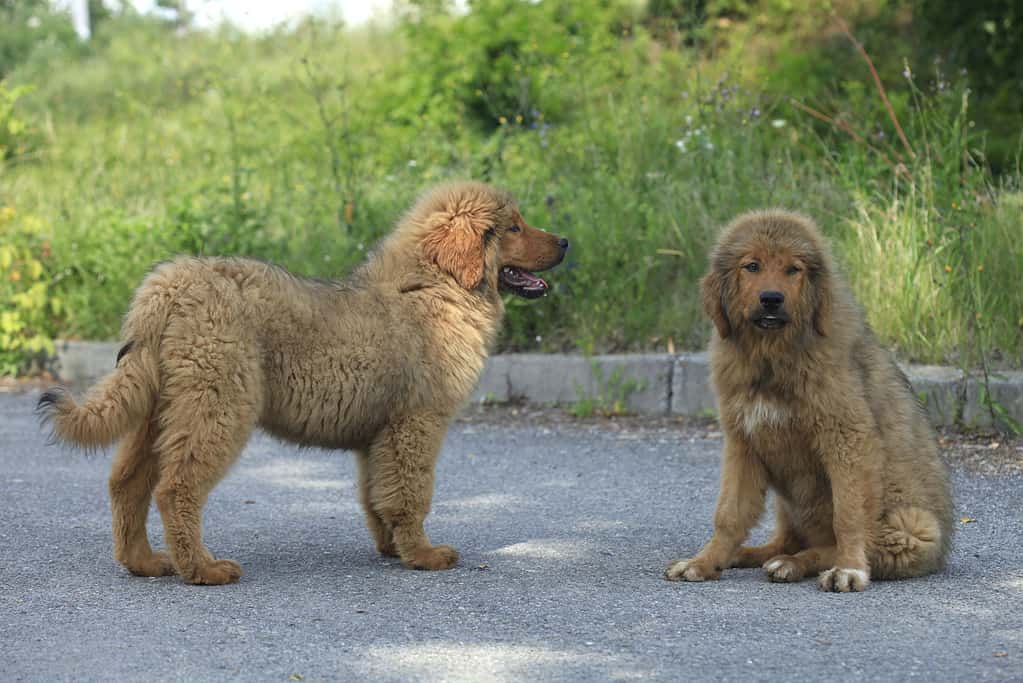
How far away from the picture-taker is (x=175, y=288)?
4816mm

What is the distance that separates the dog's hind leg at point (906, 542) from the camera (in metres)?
4.75

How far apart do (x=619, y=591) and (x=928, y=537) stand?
1150 millimetres

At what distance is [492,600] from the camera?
461cm

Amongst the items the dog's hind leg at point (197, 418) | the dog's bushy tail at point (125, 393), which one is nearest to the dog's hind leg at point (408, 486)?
the dog's hind leg at point (197, 418)

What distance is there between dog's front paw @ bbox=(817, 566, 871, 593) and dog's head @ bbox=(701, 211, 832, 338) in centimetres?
88

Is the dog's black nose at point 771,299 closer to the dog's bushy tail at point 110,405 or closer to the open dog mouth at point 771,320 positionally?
the open dog mouth at point 771,320

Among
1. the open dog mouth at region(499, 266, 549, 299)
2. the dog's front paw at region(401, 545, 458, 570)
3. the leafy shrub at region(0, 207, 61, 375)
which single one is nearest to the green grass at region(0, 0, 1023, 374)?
the leafy shrub at region(0, 207, 61, 375)

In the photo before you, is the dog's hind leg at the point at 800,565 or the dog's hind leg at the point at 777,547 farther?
the dog's hind leg at the point at 777,547

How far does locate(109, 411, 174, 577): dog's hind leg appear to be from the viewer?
4957 millimetres

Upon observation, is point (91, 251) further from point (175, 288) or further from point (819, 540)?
point (819, 540)

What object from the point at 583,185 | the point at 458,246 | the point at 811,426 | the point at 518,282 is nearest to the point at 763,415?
the point at 811,426

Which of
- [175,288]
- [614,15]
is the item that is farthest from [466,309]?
[614,15]

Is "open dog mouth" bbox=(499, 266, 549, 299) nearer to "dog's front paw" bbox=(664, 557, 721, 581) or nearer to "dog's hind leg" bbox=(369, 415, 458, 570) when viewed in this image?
"dog's hind leg" bbox=(369, 415, 458, 570)

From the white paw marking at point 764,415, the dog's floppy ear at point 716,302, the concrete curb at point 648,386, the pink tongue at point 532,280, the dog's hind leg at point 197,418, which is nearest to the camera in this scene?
the dog's hind leg at point 197,418
